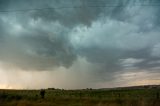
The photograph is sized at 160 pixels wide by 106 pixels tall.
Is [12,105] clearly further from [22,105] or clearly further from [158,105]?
[158,105]

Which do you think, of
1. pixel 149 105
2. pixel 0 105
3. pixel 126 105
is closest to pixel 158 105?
pixel 149 105

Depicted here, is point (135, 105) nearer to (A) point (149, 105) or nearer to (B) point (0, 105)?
(A) point (149, 105)

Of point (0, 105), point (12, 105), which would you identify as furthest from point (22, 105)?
point (0, 105)

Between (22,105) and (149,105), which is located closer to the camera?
(149,105)

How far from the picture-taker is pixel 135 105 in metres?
25.6

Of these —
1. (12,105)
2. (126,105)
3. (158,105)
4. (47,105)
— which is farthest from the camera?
(47,105)

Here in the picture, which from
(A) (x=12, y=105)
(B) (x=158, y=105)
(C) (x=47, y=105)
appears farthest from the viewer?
(C) (x=47, y=105)

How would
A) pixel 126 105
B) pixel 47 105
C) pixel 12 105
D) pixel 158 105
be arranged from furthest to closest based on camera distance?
pixel 47 105 → pixel 12 105 → pixel 126 105 → pixel 158 105

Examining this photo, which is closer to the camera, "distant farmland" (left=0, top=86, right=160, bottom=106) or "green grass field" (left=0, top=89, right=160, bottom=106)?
"green grass field" (left=0, top=89, right=160, bottom=106)

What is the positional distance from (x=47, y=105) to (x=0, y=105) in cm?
556

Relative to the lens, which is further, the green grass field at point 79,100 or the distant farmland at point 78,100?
the distant farmland at point 78,100

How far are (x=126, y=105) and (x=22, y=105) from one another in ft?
35.4

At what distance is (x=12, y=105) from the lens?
31.0m

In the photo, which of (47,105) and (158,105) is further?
(47,105)
